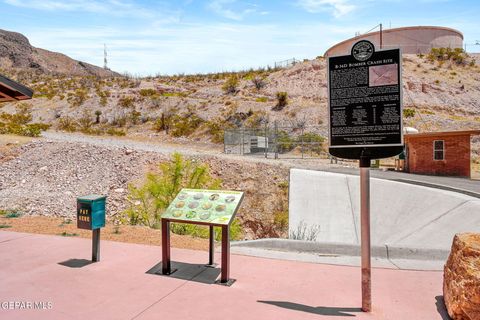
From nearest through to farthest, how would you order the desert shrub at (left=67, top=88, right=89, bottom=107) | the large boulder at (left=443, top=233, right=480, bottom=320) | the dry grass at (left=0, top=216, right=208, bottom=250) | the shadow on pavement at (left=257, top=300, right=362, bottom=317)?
the large boulder at (left=443, top=233, right=480, bottom=320) → the shadow on pavement at (left=257, top=300, right=362, bottom=317) → the dry grass at (left=0, top=216, right=208, bottom=250) → the desert shrub at (left=67, top=88, right=89, bottom=107)

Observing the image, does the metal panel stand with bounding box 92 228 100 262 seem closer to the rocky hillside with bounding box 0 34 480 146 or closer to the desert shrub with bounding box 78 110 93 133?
the rocky hillside with bounding box 0 34 480 146

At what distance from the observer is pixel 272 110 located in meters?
41.6

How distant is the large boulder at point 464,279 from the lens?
→ 4133mm

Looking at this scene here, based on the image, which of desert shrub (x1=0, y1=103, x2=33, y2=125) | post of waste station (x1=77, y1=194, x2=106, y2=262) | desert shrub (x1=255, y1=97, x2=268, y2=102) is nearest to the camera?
post of waste station (x1=77, y1=194, x2=106, y2=262)

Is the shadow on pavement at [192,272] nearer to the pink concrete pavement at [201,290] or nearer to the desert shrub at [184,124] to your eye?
the pink concrete pavement at [201,290]

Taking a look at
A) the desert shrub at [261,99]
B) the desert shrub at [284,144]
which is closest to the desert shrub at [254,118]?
the desert shrub at [261,99]

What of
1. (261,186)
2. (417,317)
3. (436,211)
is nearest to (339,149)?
(417,317)

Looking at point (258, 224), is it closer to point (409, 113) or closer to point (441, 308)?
point (441, 308)

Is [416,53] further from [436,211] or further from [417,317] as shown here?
[417,317]

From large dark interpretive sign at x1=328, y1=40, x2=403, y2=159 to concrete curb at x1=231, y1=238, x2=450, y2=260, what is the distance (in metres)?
3.11

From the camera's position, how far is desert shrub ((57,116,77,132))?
38.7m

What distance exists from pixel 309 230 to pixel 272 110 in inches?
1140

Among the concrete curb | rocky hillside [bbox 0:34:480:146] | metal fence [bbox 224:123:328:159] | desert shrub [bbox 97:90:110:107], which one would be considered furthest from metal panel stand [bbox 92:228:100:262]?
desert shrub [bbox 97:90:110:107]

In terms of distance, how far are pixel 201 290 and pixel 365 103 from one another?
3.27 meters
